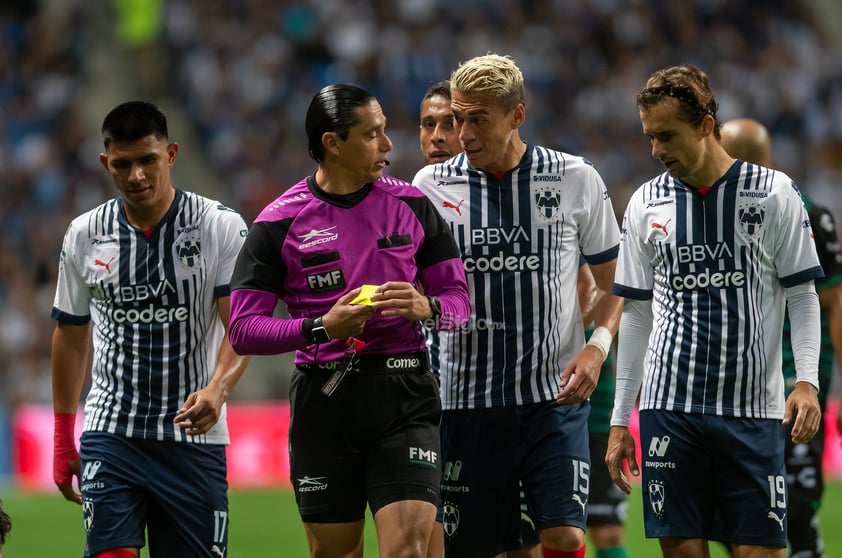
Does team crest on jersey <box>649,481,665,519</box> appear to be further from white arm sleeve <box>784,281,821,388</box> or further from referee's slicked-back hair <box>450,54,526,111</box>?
referee's slicked-back hair <box>450,54,526,111</box>

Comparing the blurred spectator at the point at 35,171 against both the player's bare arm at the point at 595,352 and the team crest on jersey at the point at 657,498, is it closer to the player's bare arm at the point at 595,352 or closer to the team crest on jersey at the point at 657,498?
the player's bare arm at the point at 595,352

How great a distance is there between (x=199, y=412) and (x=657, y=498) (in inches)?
76.4

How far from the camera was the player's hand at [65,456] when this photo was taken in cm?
623

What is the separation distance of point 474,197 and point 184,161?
14.2 m

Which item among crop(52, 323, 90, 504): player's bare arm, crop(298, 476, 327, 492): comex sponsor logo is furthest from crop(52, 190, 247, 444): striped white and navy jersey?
crop(298, 476, 327, 492): comex sponsor logo

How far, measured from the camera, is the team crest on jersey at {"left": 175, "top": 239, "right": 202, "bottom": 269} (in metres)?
6.05

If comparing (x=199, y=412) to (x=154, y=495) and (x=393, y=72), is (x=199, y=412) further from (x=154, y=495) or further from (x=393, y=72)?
(x=393, y=72)

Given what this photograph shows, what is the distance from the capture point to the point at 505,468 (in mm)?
6012

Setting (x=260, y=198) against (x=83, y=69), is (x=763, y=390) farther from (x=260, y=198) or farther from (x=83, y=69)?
(x=83, y=69)

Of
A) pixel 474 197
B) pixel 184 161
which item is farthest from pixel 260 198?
pixel 474 197

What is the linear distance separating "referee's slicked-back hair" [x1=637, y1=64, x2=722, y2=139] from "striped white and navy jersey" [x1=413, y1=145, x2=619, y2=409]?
0.60m

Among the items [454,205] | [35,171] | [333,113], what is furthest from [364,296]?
[35,171]

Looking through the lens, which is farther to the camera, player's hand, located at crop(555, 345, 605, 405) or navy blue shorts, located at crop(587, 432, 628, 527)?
navy blue shorts, located at crop(587, 432, 628, 527)

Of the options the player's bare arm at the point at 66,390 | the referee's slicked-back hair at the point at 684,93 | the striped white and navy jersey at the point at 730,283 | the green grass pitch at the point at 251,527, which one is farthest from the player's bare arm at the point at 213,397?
the green grass pitch at the point at 251,527
